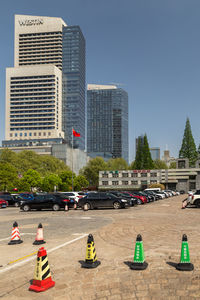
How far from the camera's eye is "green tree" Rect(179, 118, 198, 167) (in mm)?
107188

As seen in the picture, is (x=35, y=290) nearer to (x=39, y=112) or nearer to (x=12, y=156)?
(x=12, y=156)

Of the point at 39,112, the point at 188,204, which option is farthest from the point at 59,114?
the point at 188,204

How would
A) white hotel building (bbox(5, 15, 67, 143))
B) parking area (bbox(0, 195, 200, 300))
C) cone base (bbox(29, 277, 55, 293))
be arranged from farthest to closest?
white hotel building (bbox(5, 15, 67, 143)), cone base (bbox(29, 277, 55, 293)), parking area (bbox(0, 195, 200, 300))

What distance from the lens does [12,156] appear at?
3376 inches

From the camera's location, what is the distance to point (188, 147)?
4264 inches

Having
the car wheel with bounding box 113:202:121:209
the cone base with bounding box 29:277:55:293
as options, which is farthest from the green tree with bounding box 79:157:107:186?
the cone base with bounding box 29:277:55:293

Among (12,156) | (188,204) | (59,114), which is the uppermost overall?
(59,114)

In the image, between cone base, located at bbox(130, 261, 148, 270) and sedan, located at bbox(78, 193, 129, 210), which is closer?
cone base, located at bbox(130, 261, 148, 270)

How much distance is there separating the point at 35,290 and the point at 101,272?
1.82 metres

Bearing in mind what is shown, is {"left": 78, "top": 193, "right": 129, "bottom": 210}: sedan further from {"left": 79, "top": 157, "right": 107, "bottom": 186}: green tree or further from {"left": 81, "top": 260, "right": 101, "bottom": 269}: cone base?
{"left": 79, "top": 157, "right": 107, "bottom": 186}: green tree

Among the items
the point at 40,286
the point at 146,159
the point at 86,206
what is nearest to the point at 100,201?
the point at 86,206

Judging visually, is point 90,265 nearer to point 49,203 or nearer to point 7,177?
point 49,203

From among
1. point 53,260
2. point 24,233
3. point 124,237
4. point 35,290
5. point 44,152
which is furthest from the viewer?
point 44,152

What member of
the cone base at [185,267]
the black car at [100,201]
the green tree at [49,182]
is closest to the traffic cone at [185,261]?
the cone base at [185,267]
